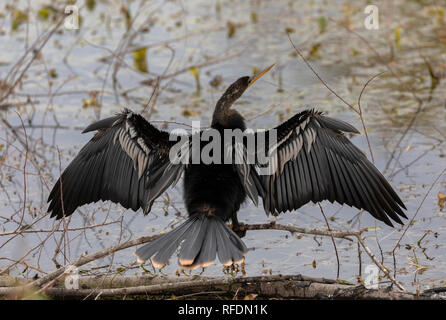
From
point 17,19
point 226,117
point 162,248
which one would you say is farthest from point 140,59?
point 162,248

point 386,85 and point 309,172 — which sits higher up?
point 386,85

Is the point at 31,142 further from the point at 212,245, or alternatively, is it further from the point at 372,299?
the point at 372,299

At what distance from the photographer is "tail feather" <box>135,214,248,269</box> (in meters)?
3.64

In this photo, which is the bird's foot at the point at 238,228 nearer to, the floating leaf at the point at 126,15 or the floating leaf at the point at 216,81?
the floating leaf at the point at 216,81

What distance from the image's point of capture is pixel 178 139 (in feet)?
13.8

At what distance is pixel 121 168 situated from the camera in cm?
434

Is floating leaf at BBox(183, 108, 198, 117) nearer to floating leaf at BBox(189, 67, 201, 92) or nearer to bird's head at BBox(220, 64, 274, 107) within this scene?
floating leaf at BBox(189, 67, 201, 92)

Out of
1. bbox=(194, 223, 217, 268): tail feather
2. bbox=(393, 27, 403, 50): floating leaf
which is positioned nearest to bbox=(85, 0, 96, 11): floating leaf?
bbox=(393, 27, 403, 50): floating leaf

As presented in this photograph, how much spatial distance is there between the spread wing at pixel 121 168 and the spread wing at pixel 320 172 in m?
0.59

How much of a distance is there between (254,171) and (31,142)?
3.11 m

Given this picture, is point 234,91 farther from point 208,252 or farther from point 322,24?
point 322,24

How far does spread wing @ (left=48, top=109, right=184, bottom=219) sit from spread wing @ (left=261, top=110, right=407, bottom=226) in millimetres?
589

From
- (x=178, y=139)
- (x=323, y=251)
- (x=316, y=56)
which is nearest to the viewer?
(x=178, y=139)
